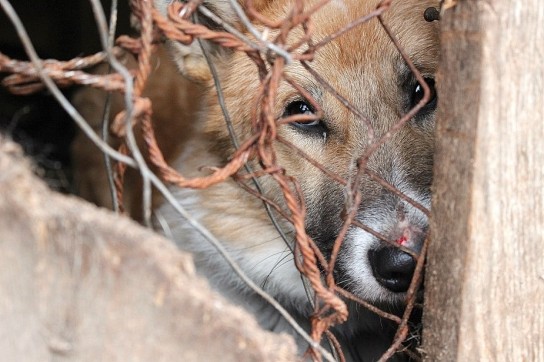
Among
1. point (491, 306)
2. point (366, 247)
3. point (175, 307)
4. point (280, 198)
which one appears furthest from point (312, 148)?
point (175, 307)

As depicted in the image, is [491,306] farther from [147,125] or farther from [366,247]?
[147,125]

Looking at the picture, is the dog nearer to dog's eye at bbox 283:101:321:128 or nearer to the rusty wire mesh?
dog's eye at bbox 283:101:321:128

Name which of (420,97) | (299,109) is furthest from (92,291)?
(420,97)

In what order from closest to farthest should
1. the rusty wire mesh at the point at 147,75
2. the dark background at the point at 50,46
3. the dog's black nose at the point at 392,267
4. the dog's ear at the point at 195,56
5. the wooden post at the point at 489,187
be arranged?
the rusty wire mesh at the point at 147,75, the wooden post at the point at 489,187, the dog's black nose at the point at 392,267, the dog's ear at the point at 195,56, the dark background at the point at 50,46

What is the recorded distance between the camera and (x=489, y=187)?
156 centimetres

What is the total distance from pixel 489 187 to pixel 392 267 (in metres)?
0.66

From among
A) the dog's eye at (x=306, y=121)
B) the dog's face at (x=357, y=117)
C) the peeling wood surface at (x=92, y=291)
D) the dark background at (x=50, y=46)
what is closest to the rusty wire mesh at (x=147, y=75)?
the peeling wood surface at (x=92, y=291)

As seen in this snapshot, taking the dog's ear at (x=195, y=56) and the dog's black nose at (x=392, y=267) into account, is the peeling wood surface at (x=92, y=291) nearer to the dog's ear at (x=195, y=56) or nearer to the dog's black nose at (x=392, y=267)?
the dog's black nose at (x=392, y=267)

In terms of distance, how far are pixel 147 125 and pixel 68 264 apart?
38cm

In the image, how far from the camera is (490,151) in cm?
155

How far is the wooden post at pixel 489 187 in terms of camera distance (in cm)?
151

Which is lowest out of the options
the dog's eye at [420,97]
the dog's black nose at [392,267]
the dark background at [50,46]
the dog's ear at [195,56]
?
the dark background at [50,46]

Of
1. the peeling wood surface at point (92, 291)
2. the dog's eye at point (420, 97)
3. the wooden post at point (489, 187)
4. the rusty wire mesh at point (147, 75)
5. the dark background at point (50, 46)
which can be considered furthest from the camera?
the dark background at point (50, 46)

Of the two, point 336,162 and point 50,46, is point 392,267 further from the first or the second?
point 50,46
